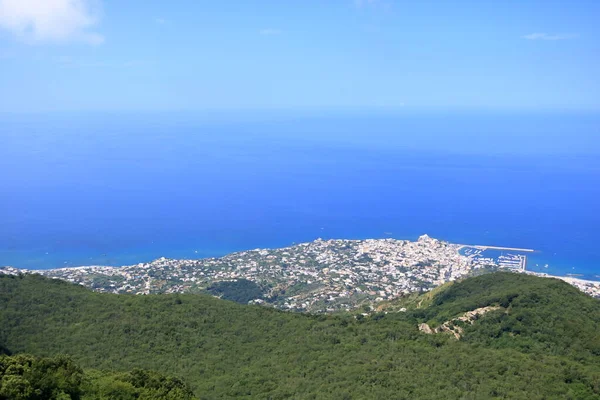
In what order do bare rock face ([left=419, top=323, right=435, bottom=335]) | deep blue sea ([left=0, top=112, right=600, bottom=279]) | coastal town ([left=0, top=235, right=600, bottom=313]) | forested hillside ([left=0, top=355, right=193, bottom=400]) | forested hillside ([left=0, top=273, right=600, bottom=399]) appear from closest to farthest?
forested hillside ([left=0, top=355, right=193, bottom=400]) → forested hillside ([left=0, top=273, right=600, bottom=399]) → bare rock face ([left=419, top=323, right=435, bottom=335]) → coastal town ([left=0, top=235, right=600, bottom=313]) → deep blue sea ([left=0, top=112, right=600, bottom=279])

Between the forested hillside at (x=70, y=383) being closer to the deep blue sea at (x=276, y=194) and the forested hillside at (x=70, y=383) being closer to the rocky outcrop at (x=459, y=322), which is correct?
the rocky outcrop at (x=459, y=322)

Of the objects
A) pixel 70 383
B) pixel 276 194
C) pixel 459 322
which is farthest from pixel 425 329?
pixel 276 194

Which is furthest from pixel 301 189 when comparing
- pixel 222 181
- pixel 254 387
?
pixel 254 387

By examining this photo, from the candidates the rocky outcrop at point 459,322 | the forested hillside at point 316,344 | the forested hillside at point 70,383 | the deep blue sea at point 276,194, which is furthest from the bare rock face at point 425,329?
the deep blue sea at point 276,194

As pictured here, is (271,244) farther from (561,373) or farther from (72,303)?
(561,373)

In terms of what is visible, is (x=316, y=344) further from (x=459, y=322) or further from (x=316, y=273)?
(x=316, y=273)

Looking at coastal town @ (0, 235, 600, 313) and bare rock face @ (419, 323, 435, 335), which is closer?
bare rock face @ (419, 323, 435, 335)

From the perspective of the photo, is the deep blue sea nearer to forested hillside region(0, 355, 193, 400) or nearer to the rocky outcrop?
the rocky outcrop

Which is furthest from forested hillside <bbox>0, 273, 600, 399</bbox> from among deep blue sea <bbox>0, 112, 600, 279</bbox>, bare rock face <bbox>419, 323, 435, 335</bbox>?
deep blue sea <bbox>0, 112, 600, 279</bbox>
